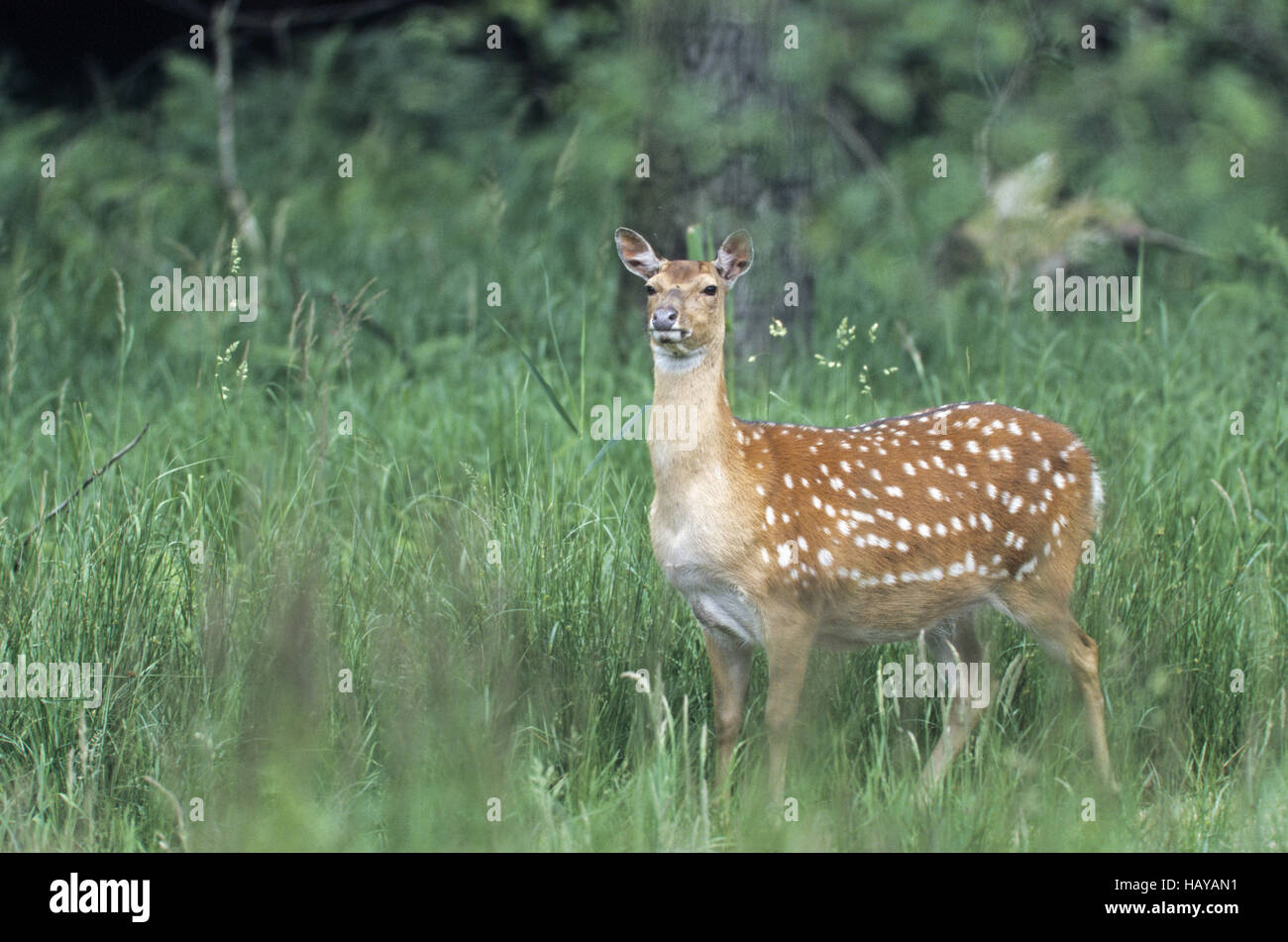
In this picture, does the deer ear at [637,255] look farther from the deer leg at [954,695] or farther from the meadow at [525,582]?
the deer leg at [954,695]

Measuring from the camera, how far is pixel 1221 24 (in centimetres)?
1073

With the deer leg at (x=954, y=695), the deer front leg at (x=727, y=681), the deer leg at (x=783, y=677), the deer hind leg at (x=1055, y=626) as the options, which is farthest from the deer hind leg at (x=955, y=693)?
the deer front leg at (x=727, y=681)

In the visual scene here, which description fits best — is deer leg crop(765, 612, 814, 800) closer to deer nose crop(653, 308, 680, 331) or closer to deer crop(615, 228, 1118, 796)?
deer crop(615, 228, 1118, 796)

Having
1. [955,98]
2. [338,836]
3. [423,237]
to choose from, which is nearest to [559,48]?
[423,237]

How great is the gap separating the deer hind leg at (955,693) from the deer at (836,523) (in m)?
0.02

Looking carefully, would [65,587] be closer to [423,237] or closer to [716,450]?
[716,450]

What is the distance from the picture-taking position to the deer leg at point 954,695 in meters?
4.43

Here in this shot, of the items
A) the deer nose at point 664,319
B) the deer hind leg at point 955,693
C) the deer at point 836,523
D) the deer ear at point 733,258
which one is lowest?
the deer hind leg at point 955,693

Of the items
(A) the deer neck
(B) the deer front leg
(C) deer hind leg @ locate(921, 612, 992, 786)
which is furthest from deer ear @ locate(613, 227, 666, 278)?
(C) deer hind leg @ locate(921, 612, 992, 786)

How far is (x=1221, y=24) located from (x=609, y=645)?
26.4ft

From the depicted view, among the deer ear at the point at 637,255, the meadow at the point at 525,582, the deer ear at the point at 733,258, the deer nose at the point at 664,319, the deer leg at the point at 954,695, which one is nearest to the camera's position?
the meadow at the point at 525,582

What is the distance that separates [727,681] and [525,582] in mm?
766

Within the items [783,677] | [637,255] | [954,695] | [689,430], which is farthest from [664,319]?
[954,695]

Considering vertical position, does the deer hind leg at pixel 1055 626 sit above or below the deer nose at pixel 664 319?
below
